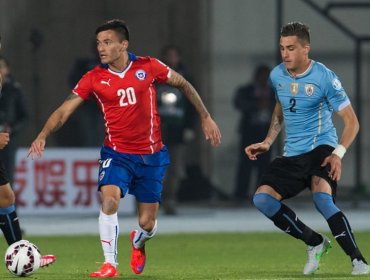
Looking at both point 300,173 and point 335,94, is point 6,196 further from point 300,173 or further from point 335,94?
point 335,94

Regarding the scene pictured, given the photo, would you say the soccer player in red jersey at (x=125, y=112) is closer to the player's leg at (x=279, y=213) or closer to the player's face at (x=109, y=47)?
the player's face at (x=109, y=47)

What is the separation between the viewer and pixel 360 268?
38.9 feet

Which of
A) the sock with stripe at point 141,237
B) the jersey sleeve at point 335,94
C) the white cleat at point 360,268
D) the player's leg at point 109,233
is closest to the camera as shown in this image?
the player's leg at point 109,233

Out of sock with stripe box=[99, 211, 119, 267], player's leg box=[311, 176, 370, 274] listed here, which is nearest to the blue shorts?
sock with stripe box=[99, 211, 119, 267]

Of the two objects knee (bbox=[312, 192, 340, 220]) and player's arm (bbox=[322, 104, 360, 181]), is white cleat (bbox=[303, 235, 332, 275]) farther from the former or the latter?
player's arm (bbox=[322, 104, 360, 181])

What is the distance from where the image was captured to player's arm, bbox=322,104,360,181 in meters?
11.7

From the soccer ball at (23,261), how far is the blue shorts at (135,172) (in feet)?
2.49

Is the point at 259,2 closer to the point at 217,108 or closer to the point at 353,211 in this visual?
the point at 217,108

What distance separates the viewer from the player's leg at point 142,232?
41.6 ft

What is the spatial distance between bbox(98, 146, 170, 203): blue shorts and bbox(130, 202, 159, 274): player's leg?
3.2 inches

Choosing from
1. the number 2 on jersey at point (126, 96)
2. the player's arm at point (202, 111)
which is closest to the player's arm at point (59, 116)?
the number 2 on jersey at point (126, 96)

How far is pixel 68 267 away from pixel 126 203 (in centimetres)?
659

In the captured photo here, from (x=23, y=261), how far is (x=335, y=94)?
108 inches

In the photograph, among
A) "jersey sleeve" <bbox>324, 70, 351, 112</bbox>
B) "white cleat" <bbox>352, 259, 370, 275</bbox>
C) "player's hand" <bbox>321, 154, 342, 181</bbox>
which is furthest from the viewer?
"jersey sleeve" <bbox>324, 70, 351, 112</bbox>
